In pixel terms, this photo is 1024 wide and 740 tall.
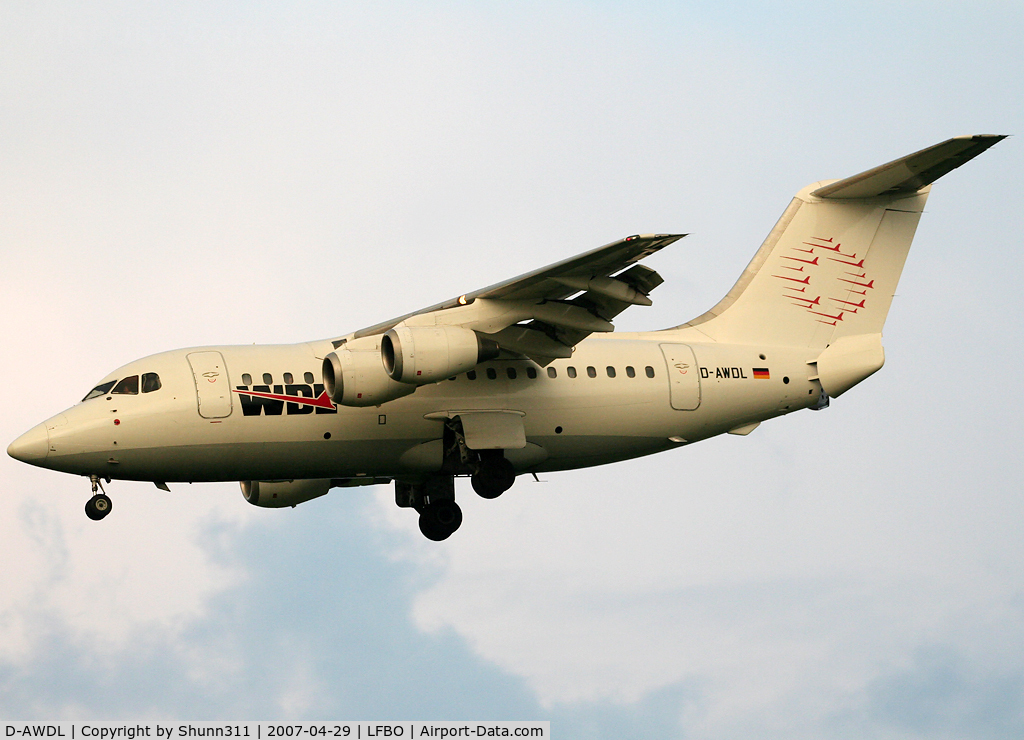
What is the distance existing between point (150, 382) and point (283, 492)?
3.19 meters

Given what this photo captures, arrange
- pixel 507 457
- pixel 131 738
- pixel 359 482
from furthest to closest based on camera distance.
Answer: pixel 359 482, pixel 507 457, pixel 131 738

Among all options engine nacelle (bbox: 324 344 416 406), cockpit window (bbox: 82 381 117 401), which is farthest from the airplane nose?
engine nacelle (bbox: 324 344 416 406)

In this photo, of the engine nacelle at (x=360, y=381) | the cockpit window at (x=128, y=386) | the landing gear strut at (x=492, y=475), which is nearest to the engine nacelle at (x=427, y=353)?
the engine nacelle at (x=360, y=381)

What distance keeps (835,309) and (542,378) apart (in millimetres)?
4455

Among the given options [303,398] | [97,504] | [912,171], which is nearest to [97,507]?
[97,504]

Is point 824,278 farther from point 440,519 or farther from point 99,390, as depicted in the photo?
point 99,390

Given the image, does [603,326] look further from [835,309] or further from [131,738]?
[131,738]

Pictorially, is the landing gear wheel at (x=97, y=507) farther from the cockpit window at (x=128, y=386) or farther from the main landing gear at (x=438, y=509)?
the main landing gear at (x=438, y=509)

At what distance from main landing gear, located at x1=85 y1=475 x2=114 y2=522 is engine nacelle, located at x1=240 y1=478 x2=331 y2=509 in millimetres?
2818

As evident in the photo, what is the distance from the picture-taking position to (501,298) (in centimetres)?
1611

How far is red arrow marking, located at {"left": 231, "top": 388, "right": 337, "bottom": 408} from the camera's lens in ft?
53.4

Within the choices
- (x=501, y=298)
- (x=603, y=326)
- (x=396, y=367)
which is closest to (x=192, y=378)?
(x=396, y=367)

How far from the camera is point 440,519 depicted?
18344 mm

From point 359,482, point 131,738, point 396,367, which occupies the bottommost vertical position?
point 131,738
